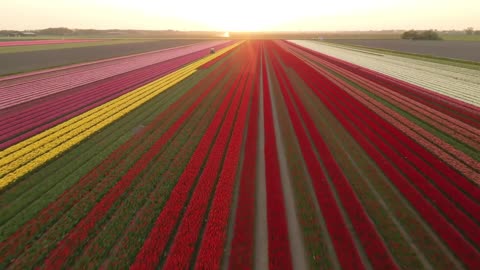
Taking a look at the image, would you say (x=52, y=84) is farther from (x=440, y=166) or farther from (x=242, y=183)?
(x=440, y=166)

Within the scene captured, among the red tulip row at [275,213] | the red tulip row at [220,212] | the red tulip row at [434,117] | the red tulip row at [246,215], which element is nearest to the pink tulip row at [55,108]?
the red tulip row at [220,212]

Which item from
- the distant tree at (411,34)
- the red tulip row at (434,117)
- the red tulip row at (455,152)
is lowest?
the distant tree at (411,34)

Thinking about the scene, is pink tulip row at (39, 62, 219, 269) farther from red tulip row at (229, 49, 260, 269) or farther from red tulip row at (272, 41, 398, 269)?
red tulip row at (272, 41, 398, 269)

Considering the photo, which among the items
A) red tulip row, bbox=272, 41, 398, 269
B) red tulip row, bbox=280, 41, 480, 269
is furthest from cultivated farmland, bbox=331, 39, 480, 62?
red tulip row, bbox=272, 41, 398, 269

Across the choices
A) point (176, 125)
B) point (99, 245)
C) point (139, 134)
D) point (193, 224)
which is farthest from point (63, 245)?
point (176, 125)

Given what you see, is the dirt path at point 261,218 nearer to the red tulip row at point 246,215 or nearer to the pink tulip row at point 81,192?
the red tulip row at point 246,215

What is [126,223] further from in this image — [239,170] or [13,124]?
[13,124]
